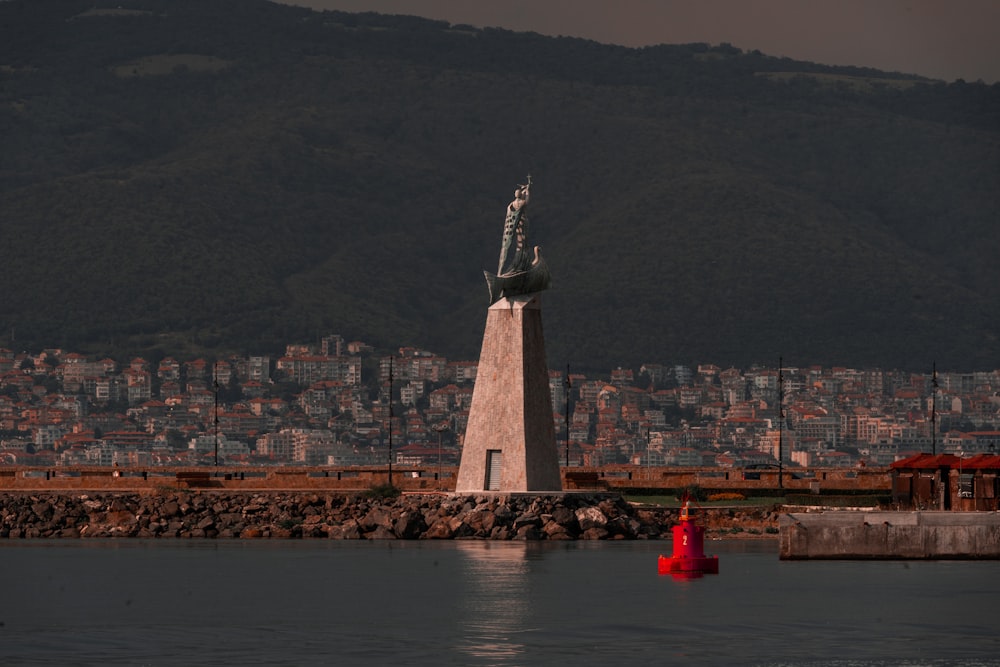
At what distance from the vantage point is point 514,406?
69.1 metres

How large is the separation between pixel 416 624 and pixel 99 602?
8774 mm

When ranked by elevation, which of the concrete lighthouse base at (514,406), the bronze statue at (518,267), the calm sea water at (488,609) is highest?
the bronze statue at (518,267)

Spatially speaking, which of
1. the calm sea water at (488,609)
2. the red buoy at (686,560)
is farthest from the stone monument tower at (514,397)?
the red buoy at (686,560)

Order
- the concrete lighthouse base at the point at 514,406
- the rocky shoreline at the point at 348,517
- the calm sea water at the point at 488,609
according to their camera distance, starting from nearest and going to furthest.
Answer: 1. the calm sea water at the point at 488,609
2. the concrete lighthouse base at the point at 514,406
3. the rocky shoreline at the point at 348,517

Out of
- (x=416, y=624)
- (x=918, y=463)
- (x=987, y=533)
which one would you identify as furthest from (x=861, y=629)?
(x=918, y=463)

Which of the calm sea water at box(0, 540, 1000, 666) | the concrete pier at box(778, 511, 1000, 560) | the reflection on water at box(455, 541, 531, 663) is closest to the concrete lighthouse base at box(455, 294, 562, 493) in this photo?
the reflection on water at box(455, 541, 531, 663)

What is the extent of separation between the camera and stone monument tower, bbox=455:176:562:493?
69.2 m

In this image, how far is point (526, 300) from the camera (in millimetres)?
69938

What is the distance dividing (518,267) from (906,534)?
17254 mm

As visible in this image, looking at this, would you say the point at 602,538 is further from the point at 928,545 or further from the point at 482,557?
the point at 928,545

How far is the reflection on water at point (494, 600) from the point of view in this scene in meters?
41.6

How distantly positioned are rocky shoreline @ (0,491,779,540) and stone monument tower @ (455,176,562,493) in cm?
85

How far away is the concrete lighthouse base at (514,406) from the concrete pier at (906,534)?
1139cm

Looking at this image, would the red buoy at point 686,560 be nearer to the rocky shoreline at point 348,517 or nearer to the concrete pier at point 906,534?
the concrete pier at point 906,534
